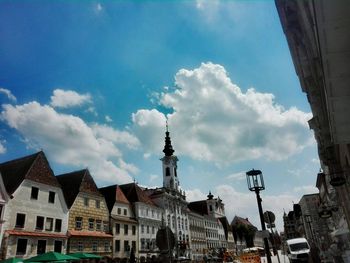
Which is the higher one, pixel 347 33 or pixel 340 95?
pixel 347 33

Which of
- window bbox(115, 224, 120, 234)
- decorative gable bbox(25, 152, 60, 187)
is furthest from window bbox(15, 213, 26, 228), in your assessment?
window bbox(115, 224, 120, 234)

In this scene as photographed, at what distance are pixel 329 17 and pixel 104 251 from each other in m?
38.7

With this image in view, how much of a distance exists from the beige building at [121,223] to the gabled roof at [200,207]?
157 feet

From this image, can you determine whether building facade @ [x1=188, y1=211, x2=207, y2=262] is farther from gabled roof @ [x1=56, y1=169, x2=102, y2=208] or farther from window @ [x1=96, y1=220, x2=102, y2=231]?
gabled roof @ [x1=56, y1=169, x2=102, y2=208]

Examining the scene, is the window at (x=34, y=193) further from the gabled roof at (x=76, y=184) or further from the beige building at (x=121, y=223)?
the beige building at (x=121, y=223)

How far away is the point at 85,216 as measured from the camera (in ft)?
119

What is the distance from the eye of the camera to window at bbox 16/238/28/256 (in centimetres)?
2620

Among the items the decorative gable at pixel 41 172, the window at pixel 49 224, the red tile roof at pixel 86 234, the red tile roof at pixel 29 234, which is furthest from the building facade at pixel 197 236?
the decorative gable at pixel 41 172

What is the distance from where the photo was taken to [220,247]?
84.6 meters

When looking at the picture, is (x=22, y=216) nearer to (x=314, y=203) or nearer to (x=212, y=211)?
(x=314, y=203)

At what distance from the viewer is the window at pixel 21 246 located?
26.2m

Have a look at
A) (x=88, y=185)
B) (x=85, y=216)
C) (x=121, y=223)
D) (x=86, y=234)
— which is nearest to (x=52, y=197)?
(x=85, y=216)

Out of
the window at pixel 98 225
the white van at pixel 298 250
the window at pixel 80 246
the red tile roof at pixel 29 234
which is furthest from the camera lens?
the window at pixel 98 225

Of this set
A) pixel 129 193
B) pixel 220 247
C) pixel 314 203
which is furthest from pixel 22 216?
pixel 220 247
